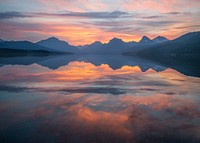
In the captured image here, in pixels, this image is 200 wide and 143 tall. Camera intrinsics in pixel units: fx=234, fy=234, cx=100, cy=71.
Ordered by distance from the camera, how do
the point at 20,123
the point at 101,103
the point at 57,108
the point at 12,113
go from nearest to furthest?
the point at 20,123 → the point at 12,113 → the point at 57,108 → the point at 101,103

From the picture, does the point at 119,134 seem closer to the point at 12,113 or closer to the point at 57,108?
the point at 57,108

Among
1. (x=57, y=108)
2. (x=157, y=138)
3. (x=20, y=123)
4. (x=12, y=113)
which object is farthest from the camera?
(x=57, y=108)

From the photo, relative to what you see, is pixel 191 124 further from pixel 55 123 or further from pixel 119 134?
pixel 55 123

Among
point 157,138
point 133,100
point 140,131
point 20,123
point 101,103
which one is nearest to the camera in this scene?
point 157,138

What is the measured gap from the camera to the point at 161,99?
20.6 meters

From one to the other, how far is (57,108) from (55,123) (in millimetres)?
3505

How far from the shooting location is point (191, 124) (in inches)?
536

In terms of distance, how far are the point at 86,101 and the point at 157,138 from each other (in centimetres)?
904

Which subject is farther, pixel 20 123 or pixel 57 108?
pixel 57 108

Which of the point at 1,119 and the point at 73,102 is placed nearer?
the point at 1,119

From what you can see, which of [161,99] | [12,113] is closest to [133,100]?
[161,99]

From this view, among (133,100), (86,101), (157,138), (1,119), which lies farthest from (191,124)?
(1,119)

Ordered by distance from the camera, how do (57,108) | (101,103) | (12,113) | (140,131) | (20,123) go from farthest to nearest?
(101,103) < (57,108) < (12,113) < (20,123) < (140,131)

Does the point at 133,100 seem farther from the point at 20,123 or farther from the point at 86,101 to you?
the point at 20,123
